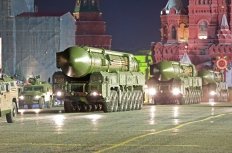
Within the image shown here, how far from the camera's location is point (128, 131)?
938 inches

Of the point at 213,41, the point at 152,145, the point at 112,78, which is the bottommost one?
the point at 152,145

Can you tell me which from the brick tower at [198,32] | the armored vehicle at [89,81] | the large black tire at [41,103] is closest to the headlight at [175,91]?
the large black tire at [41,103]

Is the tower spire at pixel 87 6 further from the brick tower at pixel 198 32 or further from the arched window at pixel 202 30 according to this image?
the arched window at pixel 202 30

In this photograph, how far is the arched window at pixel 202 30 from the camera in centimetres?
14345

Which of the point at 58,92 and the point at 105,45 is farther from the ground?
the point at 105,45

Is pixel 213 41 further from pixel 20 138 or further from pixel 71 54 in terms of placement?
pixel 20 138

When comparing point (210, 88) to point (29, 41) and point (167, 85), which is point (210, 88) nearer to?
point (167, 85)


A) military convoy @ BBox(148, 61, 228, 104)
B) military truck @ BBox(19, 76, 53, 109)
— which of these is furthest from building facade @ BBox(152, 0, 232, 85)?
military truck @ BBox(19, 76, 53, 109)

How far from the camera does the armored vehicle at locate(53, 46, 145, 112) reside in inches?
1625

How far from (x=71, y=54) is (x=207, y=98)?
37.8 metres

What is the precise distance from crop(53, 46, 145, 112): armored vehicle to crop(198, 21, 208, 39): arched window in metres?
99.2

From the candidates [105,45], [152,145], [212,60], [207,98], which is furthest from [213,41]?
[152,145]

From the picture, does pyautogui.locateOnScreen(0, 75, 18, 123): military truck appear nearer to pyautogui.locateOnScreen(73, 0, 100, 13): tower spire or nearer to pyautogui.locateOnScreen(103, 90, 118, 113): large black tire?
pyautogui.locateOnScreen(103, 90, 118, 113): large black tire

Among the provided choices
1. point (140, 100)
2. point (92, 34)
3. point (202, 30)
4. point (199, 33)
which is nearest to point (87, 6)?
point (92, 34)
